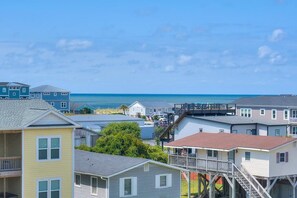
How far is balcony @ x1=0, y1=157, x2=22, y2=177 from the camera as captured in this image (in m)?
36.3

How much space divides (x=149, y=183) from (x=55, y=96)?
Answer: 116305mm

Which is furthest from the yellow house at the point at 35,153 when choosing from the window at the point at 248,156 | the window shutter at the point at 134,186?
the window at the point at 248,156

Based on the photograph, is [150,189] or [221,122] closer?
[150,189]

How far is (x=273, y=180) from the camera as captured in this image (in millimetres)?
51219

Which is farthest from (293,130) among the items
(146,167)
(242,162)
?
(146,167)

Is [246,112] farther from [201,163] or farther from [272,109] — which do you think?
[201,163]

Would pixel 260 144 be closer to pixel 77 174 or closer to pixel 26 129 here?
pixel 77 174

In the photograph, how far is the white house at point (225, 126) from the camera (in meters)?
66.8

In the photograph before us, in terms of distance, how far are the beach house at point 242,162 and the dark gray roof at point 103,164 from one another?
11944mm

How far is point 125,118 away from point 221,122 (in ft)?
163

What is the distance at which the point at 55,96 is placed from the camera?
510 ft

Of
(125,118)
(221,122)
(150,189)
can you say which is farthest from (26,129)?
(125,118)

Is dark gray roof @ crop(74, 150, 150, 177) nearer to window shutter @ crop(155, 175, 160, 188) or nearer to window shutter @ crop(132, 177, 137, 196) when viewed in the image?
window shutter @ crop(132, 177, 137, 196)

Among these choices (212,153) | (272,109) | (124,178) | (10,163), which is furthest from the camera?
(272,109)
